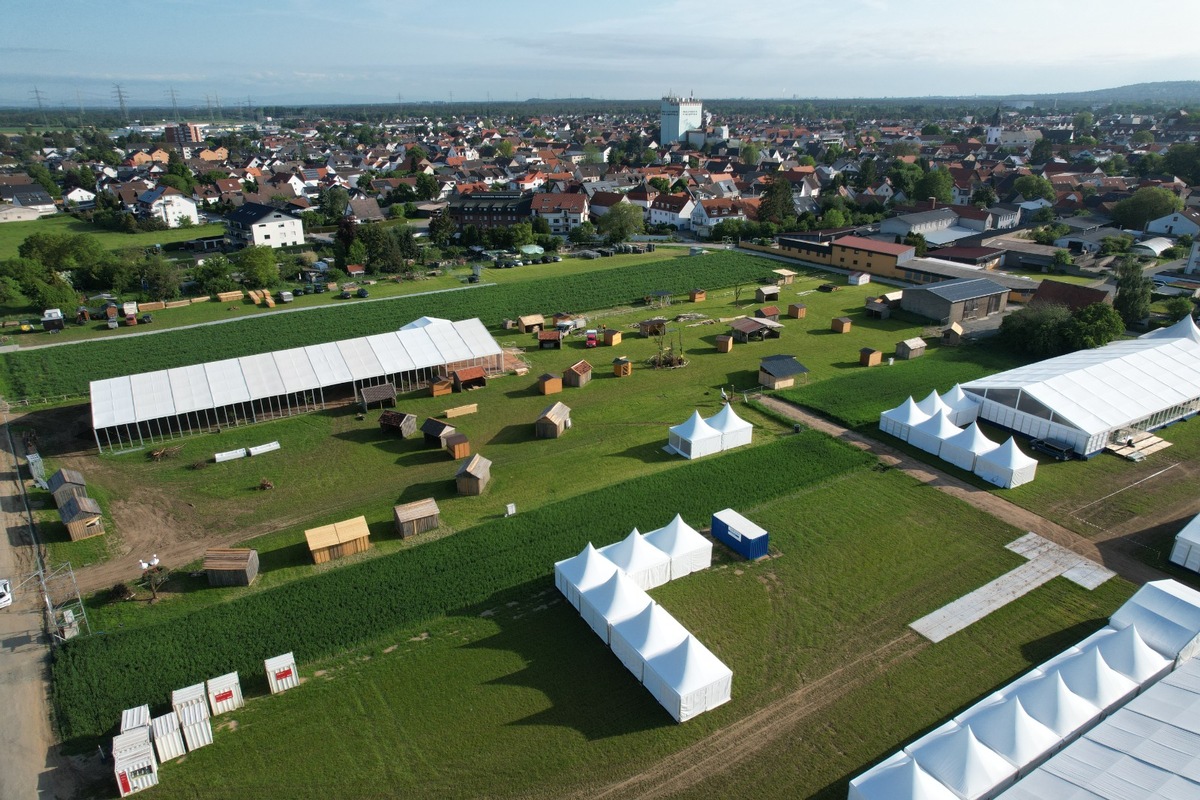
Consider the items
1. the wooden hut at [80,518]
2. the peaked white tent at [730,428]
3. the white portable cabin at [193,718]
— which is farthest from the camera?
the peaked white tent at [730,428]

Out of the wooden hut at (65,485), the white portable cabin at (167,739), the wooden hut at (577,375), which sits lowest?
the white portable cabin at (167,739)

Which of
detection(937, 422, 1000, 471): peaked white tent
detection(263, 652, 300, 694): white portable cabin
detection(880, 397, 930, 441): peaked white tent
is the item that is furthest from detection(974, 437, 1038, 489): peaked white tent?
detection(263, 652, 300, 694): white portable cabin

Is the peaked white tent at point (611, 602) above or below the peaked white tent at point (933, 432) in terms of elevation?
below

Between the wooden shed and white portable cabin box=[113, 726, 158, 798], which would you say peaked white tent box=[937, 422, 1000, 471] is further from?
white portable cabin box=[113, 726, 158, 798]

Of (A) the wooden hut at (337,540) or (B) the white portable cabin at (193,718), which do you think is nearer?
(B) the white portable cabin at (193,718)

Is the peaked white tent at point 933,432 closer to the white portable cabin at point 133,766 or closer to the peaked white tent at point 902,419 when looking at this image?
the peaked white tent at point 902,419

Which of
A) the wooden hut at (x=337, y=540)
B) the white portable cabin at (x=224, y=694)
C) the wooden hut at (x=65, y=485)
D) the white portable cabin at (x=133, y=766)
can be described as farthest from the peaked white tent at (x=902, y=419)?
the wooden hut at (x=65, y=485)

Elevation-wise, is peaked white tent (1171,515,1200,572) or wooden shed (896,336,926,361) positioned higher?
wooden shed (896,336,926,361)

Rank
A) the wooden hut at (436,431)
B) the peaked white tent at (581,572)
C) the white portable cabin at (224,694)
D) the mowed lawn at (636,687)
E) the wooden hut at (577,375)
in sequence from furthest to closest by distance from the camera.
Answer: the wooden hut at (577,375)
the wooden hut at (436,431)
the peaked white tent at (581,572)
the white portable cabin at (224,694)
the mowed lawn at (636,687)
